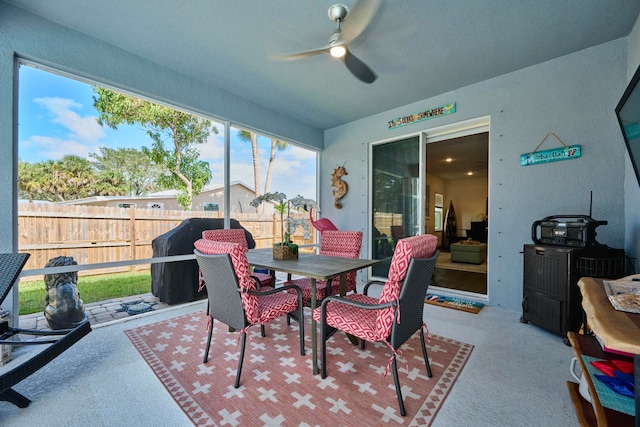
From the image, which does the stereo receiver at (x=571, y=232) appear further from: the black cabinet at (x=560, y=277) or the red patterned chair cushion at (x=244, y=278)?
the red patterned chair cushion at (x=244, y=278)

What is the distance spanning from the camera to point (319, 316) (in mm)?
1867

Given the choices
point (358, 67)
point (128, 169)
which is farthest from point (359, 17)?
point (128, 169)

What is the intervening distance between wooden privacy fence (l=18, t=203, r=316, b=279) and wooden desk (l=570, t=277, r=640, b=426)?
3595 mm

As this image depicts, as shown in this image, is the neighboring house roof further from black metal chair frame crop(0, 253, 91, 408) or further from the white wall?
the white wall

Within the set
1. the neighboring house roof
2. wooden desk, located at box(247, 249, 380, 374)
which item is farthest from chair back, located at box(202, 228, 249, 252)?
the neighboring house roof

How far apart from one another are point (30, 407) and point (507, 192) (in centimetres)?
455

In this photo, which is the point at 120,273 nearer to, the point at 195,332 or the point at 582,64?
the point at 195,332

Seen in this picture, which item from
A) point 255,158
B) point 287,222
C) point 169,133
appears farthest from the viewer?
point 255,158

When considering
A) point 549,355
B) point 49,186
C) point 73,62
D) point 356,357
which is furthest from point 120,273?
point 549,355

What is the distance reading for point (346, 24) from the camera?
2186mm

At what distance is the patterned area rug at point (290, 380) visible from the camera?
1432 millimetres

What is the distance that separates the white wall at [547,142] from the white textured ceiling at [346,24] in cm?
19

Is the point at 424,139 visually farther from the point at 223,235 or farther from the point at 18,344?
the point at 18,344

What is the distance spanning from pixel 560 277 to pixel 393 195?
242cm
